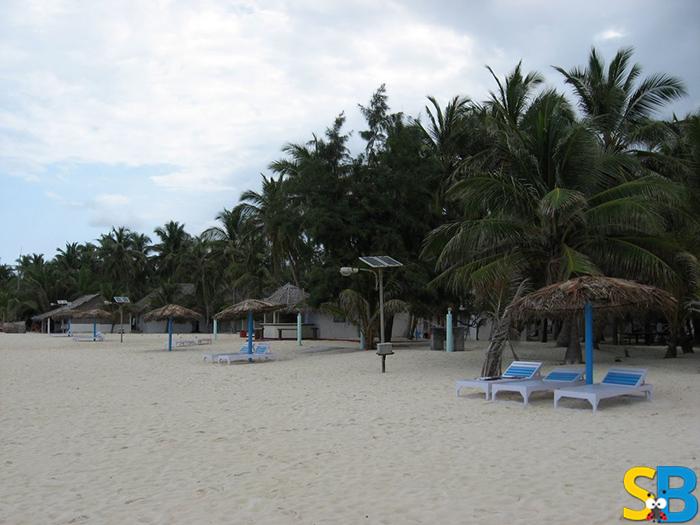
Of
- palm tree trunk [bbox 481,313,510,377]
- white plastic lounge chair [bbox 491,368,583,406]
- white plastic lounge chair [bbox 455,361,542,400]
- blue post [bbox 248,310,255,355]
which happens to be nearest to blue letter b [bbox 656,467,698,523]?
white plastic lounge chair [bbox 491,368,583,406]

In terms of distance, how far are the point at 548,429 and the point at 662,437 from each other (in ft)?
4.42

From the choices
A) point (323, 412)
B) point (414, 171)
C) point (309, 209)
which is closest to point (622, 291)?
point (323, 412)

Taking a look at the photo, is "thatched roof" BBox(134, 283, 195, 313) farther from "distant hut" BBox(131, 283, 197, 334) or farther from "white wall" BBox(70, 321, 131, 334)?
"white wall" BBox(70, 321, 131, 334)

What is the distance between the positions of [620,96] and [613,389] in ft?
48.8

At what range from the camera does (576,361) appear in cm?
1752

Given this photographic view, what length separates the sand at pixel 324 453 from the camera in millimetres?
5105

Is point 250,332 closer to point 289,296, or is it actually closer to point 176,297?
point 289,296

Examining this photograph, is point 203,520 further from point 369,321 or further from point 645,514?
point 369,321

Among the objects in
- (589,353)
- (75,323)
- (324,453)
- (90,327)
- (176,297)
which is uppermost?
(176,297)

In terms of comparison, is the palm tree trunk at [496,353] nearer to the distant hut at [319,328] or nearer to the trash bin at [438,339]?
the trash bin at [438,339]

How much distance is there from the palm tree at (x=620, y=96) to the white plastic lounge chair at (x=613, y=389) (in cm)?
1313

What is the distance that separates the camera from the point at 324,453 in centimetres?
709

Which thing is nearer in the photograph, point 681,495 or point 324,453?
point 681,495

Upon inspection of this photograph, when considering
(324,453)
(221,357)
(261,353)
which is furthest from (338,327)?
(324,453)
